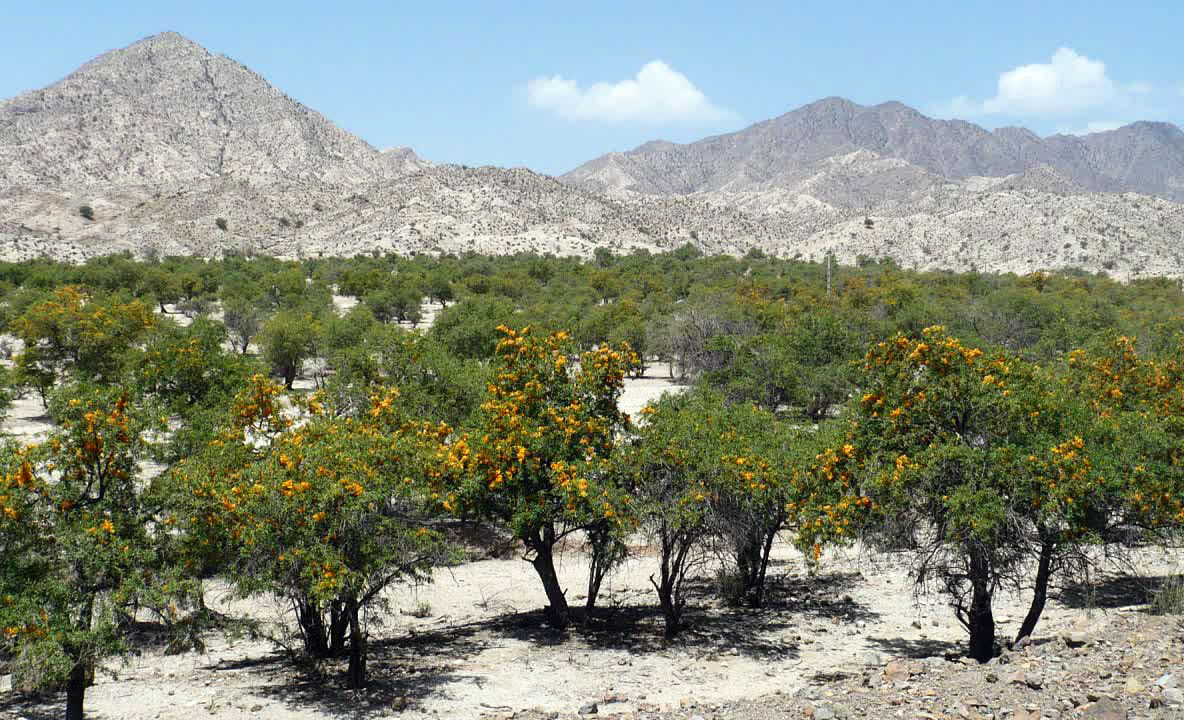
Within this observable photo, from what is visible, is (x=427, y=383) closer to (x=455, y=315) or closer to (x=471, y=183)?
(x=455, y=315)

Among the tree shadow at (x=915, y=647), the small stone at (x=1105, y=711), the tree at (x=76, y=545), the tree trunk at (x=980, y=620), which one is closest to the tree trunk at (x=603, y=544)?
the tree shadow at (x=915, y=647)

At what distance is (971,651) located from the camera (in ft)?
44.7

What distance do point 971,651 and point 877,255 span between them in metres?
113

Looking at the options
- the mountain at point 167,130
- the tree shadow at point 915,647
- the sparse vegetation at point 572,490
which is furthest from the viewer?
the mountain at point 167,130

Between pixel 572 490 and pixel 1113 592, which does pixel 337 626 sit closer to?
pixel 572 490

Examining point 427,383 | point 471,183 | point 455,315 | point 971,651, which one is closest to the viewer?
point 971,651

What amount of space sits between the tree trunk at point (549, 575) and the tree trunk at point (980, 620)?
689 cm

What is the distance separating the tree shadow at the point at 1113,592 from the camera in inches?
672

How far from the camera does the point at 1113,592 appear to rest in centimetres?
1816

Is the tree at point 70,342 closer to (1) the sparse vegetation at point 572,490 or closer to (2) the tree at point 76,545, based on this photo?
(1) the sparse vegetation at point 572,490

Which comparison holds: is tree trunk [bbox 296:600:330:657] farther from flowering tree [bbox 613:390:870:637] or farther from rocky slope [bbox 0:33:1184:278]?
rocky slope [bbox 0:33:1184:278]

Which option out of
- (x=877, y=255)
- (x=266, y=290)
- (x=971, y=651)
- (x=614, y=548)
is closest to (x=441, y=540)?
(x=614, y=548)

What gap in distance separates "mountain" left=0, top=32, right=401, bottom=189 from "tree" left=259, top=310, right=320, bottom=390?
97.3 metres

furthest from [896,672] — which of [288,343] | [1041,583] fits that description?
[288,343]
